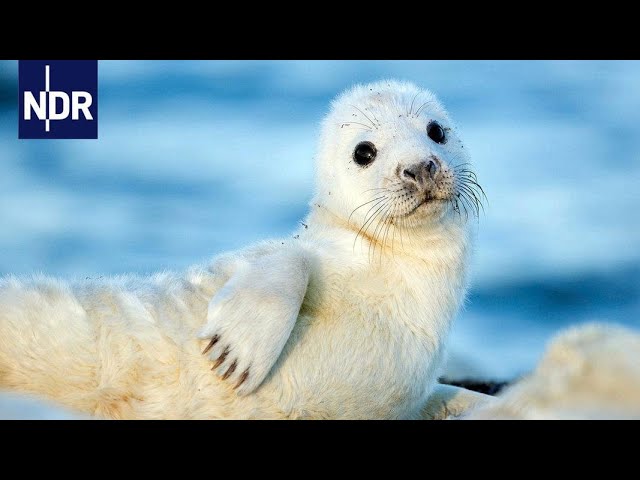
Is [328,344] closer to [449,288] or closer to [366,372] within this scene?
[366,372]

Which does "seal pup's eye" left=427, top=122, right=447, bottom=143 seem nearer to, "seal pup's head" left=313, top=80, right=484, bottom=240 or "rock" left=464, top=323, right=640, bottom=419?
"seal pup's head" left=313, top=80, right=484, bottom=240

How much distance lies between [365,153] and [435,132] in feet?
1.53

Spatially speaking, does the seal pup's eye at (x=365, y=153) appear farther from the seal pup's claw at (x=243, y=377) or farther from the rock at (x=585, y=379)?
the rock at (x=585, y=379)

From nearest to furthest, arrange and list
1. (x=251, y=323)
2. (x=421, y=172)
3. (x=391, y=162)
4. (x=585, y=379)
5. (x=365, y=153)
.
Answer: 1. (x=585, y=379)
2. (x=251, y=323)
3. (x=421, y=172)
4. (x=391, y=162)
5. (x=365, y=153)

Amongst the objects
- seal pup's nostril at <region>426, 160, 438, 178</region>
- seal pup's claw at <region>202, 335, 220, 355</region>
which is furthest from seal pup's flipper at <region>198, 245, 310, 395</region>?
seal pup's nostril at <region>426, 160, 438, 178</region>

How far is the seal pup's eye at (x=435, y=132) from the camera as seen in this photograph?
19.2 feet

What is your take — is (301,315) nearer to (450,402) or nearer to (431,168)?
(431,168)

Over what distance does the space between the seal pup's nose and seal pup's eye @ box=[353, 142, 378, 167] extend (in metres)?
0.42

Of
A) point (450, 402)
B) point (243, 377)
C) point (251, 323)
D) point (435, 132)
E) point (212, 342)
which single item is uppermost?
point (435, 132)

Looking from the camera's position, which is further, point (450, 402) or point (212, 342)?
point (450, 402)

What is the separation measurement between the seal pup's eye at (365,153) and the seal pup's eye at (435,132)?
14.7 inches

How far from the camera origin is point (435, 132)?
19.3ft

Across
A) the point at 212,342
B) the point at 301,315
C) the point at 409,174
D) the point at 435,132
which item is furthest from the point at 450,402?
the point at 212,342

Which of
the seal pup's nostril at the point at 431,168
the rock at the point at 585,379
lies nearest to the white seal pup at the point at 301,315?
the seal pup's nostril at the point at 431,168
